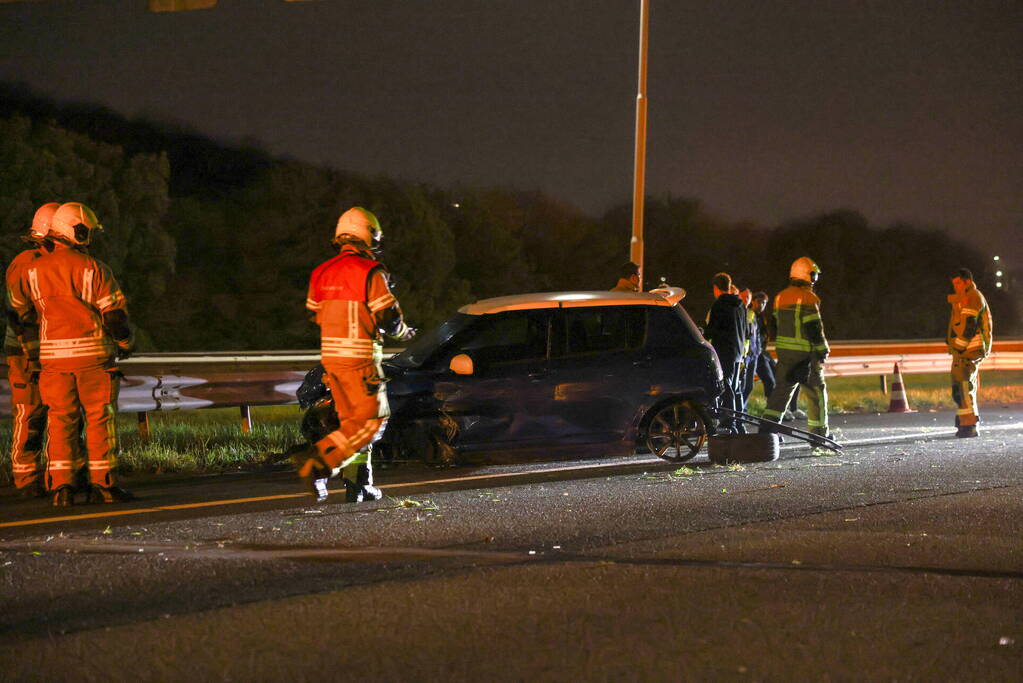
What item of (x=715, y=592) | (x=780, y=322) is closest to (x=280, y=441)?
(x=780, y=322)

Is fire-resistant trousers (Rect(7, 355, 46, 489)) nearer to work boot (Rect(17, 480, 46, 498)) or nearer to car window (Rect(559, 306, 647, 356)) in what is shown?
work boot (Rect(17, 480, 46, 498))

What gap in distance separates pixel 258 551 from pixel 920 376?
30086mm

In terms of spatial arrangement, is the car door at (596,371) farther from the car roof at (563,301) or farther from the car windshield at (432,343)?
the car windshield at (432,343)

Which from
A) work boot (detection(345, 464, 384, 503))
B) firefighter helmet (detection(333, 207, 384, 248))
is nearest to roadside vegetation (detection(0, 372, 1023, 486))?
work boot (detection(345, 464, 384, 503))

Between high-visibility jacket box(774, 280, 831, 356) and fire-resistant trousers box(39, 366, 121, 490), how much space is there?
6.49m

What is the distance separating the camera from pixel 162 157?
162 ft

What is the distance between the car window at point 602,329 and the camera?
1101 cm

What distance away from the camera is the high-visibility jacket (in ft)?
41.7

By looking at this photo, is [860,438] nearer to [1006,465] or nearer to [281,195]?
[1006,465]

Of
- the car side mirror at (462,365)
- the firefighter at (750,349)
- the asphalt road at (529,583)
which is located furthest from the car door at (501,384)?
the firefighter at (750,349)

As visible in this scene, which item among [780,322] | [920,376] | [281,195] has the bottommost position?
[920,376]

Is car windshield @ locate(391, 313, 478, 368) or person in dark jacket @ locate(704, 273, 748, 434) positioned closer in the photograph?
car windshield @ locate(391, 313, 478, 368)

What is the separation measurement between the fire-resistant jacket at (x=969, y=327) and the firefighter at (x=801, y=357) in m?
2.01

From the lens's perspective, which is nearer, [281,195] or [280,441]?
[280,441]
